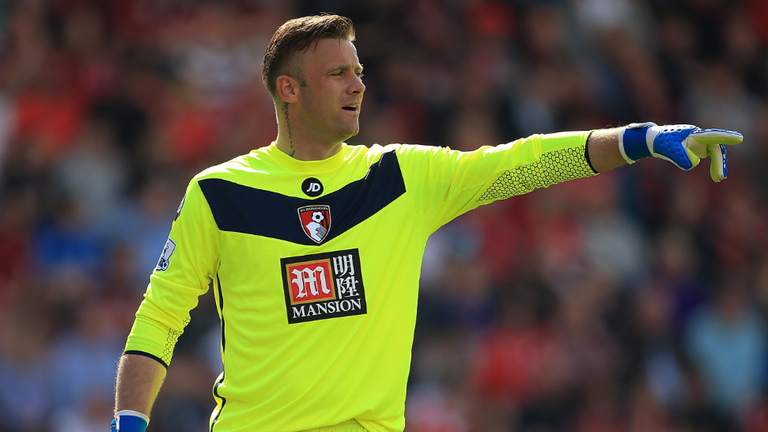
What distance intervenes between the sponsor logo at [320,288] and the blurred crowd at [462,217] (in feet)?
15.7

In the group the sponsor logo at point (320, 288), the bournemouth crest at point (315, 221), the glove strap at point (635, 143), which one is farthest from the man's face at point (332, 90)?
the glove strap at point (635, 143)

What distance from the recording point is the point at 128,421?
398cm

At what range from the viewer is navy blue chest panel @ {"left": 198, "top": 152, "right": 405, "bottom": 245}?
163 inches

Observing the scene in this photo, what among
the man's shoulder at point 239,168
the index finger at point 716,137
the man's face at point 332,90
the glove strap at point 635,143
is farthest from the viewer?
the man's face at point 332,90

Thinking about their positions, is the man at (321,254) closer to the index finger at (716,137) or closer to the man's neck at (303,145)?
the man's neck at (303,145)

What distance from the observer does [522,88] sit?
11.0 m

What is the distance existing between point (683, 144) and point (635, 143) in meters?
0.20

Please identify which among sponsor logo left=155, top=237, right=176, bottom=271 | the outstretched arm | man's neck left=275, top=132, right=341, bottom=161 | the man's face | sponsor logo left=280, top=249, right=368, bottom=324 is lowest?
the outstretched arm

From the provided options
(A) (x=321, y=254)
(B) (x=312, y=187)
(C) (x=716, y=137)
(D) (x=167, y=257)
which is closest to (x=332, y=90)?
(B) (x=312, y=187)

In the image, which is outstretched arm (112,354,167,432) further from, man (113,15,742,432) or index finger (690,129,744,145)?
index finger (690,129,744,145)

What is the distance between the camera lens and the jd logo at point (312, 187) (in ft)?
14.0

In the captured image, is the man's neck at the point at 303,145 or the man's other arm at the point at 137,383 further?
the man's neck at the point at 303,145

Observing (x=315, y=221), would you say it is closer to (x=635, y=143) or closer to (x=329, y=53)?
(x=329, y=53)

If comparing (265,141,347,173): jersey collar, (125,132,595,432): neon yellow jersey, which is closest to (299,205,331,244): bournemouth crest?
(125,132,595,432): neon yellow jersey
